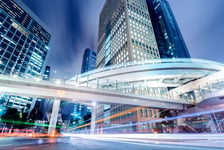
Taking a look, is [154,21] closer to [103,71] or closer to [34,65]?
[103,71]

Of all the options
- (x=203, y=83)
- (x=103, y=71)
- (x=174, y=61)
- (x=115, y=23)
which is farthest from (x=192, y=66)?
(x=115, y=23)

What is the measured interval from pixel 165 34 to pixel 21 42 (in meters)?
116

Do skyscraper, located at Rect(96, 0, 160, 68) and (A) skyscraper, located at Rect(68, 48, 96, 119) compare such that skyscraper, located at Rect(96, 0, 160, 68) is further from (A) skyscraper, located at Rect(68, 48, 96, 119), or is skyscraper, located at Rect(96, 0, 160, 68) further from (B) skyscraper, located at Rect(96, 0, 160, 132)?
(A) skyscraper, located at Rect(68, 48, 96, 119)

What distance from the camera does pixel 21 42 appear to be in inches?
3349

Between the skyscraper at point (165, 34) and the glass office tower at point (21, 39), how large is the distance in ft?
312

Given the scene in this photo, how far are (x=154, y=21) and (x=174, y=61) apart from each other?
91173 mm

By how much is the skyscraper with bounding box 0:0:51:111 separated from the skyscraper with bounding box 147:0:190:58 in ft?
312

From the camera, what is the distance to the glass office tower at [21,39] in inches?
2867

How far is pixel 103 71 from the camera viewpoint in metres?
29.8

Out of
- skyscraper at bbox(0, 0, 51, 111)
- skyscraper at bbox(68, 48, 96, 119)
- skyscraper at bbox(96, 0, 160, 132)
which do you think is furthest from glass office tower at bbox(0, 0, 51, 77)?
skyscraper at bbox(68, 48, 96, 119)

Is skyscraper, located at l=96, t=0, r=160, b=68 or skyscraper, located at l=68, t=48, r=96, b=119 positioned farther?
skyscraper, located at l=68, t=48, r=96, b=119

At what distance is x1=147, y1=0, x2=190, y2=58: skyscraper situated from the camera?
3339 inches

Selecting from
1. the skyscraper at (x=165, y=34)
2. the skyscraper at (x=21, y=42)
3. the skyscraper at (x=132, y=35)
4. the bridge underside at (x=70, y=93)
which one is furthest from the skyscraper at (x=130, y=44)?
the skyscraper at (x=21, y=42)

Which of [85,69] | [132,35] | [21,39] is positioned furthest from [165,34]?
[85,69]
